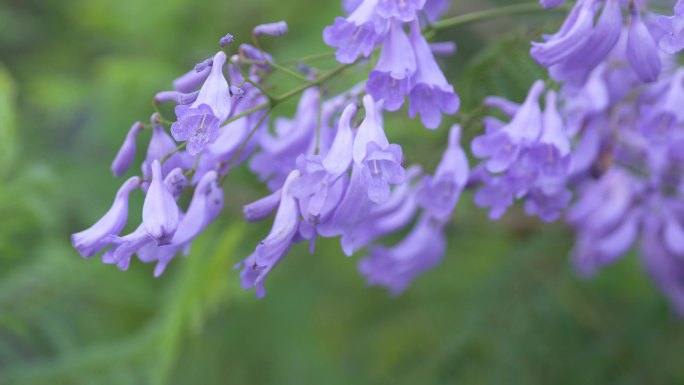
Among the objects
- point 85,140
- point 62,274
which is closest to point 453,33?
point 85,140

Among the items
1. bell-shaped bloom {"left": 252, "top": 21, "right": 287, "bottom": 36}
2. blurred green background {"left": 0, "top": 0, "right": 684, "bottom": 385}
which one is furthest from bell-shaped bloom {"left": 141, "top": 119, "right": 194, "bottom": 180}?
blurred green background {"left": 0, "top": 0, "right": 684, "bottom": 385}

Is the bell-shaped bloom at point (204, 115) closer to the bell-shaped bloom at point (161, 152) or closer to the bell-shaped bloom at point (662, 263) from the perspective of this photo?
the bell-shaped bloom at point (161, 152)

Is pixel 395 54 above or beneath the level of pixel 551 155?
above

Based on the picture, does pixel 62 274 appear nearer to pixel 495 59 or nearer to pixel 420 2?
pixel 495 59

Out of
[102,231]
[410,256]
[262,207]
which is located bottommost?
[410,256]

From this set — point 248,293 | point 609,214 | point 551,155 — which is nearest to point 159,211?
point 551,155

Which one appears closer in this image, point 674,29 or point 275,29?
point 674,29

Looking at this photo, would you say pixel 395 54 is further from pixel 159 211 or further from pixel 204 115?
pixel 159 211
